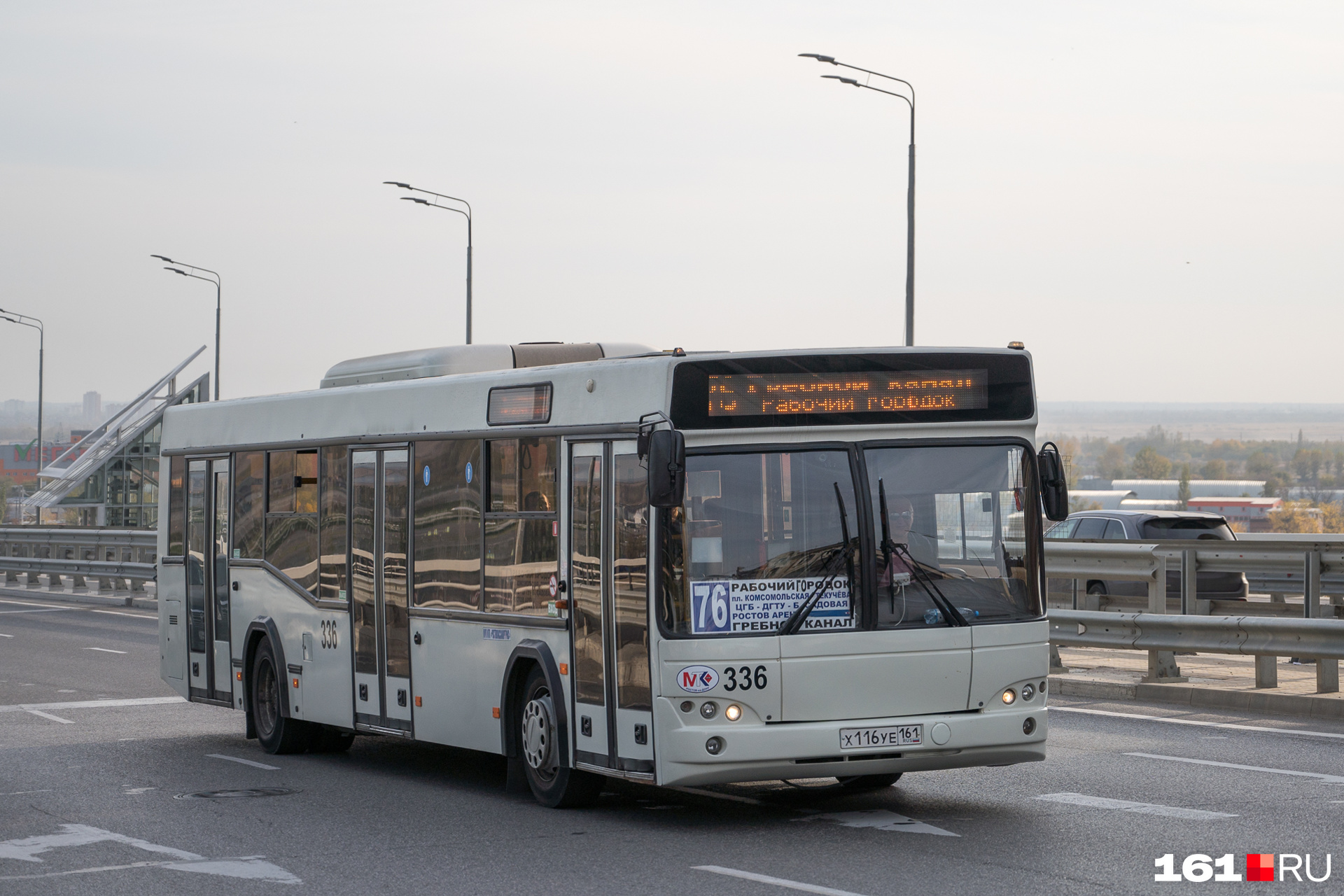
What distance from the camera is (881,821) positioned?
9172 millimetres

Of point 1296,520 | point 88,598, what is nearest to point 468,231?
point 88,598

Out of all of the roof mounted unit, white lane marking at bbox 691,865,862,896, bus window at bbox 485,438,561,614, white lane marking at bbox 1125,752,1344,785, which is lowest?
white lane marking at bbox 1125,752,1344,785

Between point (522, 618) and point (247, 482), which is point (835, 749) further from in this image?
point (247, 482)

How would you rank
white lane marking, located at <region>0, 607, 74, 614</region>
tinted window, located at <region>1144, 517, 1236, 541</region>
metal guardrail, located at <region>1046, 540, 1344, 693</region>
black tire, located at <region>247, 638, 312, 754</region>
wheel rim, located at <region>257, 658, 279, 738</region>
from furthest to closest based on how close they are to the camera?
white lane marking, located at <region>0, 607, 74, 614</region> < tinted window, located at <region>1144, 517, 1236, 541</region> < metal guardrail, located at <region>1046, 540, 1344, 693</region> < wheel rim, located at <region>257, 658, 279, 738</region> < black tire, located at <region>247, 638, 312, 754</region>

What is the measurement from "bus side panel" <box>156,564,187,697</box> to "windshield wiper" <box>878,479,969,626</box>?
7497 mm

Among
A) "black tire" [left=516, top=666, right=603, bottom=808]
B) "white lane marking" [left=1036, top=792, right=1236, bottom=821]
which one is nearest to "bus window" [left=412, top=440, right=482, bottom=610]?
"black tire" [left=516, top=666, right=603, bottom=808]

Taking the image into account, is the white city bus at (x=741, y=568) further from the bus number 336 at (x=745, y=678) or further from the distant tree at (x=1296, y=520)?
the distant tree at (x=1296, y=520)

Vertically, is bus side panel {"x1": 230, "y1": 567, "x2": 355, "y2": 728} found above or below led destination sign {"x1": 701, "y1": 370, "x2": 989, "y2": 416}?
below

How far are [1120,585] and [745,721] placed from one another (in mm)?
16815

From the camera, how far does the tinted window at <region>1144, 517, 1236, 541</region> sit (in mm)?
25562

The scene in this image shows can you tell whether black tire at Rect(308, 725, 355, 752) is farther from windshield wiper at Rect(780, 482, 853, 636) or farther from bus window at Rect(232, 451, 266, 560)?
windshield wiper at Rect(780, 482, 853, 636)

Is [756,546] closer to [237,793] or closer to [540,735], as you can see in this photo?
[540,735]

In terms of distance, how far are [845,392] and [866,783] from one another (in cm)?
260

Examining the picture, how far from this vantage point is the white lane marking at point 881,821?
29.0 feet
